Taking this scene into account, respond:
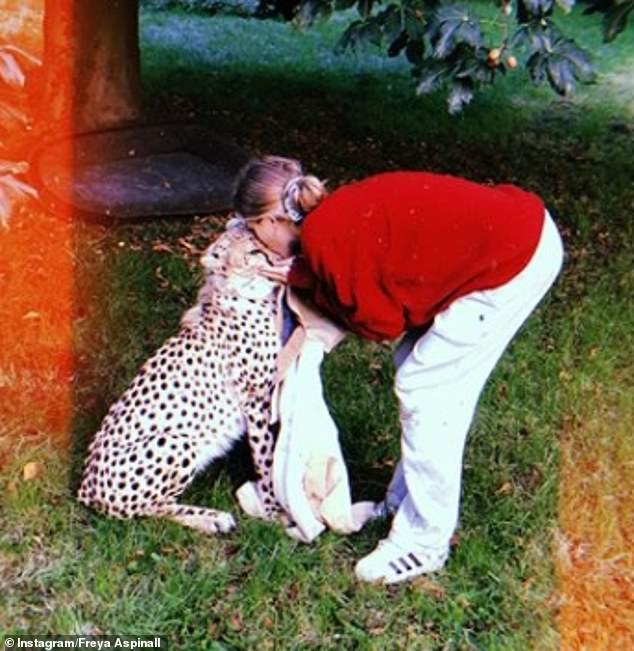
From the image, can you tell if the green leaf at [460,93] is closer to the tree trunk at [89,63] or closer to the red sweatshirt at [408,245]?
the red sweatshirt at [408,245]

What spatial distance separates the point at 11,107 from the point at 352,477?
180 centimetres

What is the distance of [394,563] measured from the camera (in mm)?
3447

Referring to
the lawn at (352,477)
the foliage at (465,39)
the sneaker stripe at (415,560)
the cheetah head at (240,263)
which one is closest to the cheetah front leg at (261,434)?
the lawn at (352,477)

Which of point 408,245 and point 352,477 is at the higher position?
point 408,245

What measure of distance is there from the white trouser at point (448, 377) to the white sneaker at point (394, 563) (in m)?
0.06

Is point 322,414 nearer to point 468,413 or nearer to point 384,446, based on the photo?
point 468,413

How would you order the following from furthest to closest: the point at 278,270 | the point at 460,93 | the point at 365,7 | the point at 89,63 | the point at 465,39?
the point at 89,63, the point at 365,7, the point at 460,93, the point at 465,39, the point at 278,270

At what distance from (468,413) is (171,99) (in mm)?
5988

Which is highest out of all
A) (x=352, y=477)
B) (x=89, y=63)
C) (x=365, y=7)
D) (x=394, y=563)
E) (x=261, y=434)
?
(x=365, y=7)

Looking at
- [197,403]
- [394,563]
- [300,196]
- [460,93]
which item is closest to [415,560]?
[394,563]

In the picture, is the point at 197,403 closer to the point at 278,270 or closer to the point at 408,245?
the point at 278,270

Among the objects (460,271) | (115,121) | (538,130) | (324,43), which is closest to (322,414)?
(460,271)

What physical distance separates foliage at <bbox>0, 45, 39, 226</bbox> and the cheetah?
0.66 m

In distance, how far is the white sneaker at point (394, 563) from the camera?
→ 3436 millimetres
